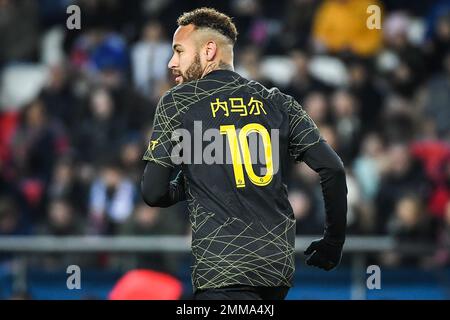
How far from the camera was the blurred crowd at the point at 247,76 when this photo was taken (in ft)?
32.5

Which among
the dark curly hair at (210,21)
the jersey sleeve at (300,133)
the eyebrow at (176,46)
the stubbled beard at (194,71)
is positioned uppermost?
the dark curly hair at (210,21)

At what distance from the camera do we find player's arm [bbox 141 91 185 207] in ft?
13.5

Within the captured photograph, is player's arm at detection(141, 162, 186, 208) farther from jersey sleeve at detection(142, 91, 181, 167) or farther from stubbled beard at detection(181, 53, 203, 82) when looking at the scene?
stubbled beard at detection(181, 53, 203, 82)

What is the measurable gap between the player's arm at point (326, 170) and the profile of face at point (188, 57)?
0.42 meters

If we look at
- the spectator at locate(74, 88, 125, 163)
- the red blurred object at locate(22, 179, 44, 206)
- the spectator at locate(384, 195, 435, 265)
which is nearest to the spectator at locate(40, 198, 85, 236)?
the red blurred object at locate(22, 179, 44, 206)

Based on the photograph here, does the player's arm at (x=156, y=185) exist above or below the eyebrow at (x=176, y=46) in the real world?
below

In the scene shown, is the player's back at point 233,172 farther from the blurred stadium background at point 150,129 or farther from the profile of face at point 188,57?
the blurred stadium background at point 150,129

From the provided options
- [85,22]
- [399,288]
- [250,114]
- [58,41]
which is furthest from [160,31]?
[250,114]

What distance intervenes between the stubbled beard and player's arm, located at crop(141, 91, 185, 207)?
15 cm

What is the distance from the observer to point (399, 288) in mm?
8859

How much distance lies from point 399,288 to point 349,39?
3975 mm

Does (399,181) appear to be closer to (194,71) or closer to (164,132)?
(194,71)

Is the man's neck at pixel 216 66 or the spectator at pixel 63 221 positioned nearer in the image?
the man's neck at pixel 216 66

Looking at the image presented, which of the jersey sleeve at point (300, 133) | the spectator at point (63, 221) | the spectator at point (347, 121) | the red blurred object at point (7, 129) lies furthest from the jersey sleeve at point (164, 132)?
the red blurred object at point (7, 129)
